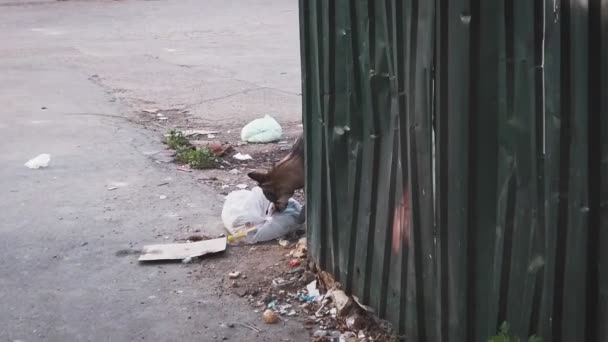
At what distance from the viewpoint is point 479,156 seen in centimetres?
317

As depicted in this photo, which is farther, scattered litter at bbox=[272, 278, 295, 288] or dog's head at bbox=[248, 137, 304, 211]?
dog's head at bbox=[248, 137, 304, 211]

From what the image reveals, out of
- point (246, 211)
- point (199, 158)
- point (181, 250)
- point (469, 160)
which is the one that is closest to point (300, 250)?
point (246, 211)

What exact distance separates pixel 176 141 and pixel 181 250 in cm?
270

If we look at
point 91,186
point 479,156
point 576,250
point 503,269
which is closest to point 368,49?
point 479,156

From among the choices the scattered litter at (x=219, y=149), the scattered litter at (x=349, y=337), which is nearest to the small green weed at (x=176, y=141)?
the scattered litter at (x=219, y=149)

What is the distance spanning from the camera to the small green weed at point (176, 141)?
803 centimetres

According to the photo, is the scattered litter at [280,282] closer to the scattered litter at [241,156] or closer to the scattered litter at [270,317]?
the scattered litter at [270,317]

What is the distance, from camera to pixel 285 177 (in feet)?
18.1

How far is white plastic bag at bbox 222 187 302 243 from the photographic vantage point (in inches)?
221

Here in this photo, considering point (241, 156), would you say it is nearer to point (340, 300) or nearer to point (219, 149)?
point (219, 149)

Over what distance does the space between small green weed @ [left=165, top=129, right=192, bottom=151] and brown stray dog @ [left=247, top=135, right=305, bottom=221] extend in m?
2.56

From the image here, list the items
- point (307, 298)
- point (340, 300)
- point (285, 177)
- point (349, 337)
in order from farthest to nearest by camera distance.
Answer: point (285, 177), point (307, 298), point (340, 300), point (349, 337)

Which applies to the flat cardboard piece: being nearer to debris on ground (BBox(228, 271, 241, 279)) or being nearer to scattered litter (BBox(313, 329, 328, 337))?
debris on ground (BBox(228, 271, 241, 279))

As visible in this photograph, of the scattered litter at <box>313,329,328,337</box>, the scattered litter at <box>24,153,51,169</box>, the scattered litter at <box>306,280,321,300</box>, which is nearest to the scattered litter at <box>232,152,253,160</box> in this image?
the scattered litter at <box>24,153,51,169</box>
